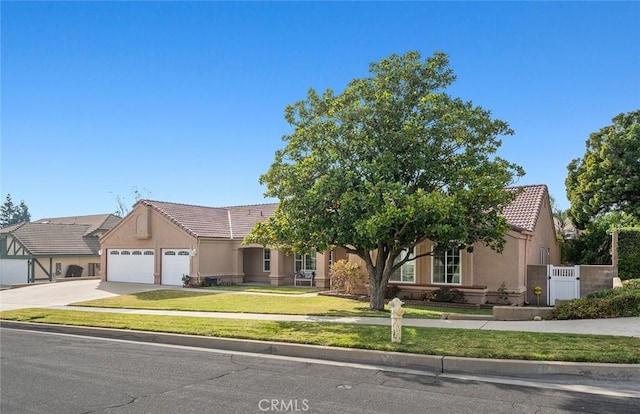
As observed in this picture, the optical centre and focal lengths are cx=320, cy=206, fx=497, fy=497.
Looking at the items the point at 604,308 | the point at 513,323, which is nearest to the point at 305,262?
the point at 513,323

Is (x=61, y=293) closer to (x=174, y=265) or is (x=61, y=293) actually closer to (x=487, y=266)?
(x=174, y=265)

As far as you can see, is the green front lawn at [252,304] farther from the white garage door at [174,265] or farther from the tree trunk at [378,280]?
the white garage door at [174,265]

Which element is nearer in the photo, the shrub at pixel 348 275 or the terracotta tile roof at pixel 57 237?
the shrub at pixel 348 275

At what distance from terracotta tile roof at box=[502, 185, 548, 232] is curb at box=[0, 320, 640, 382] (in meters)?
12.7

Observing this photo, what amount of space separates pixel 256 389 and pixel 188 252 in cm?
2257

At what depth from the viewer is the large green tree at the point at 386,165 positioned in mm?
14984

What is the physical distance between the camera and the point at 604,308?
1241 cm

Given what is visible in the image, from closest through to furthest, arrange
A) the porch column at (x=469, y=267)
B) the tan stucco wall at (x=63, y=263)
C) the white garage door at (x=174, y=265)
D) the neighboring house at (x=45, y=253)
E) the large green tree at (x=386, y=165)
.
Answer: the large green tree at (x=386, y=165) < the porch column at (x=469, y=267) < the white garage door at (x=174, y=265) < the neighboring house at (x=45, y=253) < the tan stucco wall at (x=63, y=263)

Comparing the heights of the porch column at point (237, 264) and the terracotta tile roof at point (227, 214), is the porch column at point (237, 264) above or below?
below

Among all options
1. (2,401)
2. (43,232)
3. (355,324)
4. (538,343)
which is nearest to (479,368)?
(538,343)

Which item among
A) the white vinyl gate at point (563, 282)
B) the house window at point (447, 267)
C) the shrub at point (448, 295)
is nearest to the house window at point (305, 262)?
the house window at point (447, 267)

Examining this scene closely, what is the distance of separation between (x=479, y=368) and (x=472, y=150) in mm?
9041

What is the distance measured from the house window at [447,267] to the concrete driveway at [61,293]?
1490cm

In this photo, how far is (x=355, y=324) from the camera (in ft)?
41.4
